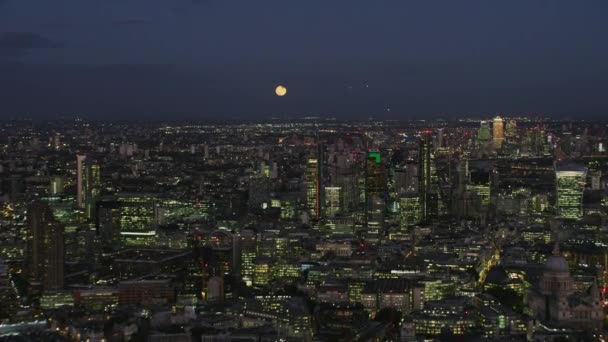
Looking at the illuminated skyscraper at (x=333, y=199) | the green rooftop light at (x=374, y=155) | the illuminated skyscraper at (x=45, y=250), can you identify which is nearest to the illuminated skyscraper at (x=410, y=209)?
the illuminated skyscraper at (x=333, y=199)

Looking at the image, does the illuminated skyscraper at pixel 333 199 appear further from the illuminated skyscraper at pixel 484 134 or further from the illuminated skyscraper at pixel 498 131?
the illuminated skyscraper at pixel 498 131

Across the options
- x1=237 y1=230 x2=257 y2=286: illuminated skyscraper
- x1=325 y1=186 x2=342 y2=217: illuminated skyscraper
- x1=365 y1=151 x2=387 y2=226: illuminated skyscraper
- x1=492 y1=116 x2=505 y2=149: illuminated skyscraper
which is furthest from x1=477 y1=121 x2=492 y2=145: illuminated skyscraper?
x1=237 y1=230 x2=257 y2=286: illuminated skyscraper

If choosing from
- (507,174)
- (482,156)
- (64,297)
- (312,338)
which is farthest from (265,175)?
(312,338)

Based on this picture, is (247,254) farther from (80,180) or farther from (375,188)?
(375,188)

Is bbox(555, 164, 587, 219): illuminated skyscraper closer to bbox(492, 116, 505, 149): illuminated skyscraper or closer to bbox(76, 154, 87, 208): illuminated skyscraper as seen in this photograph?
bbox(76, 154, 87, 208): illuminated skyscraper

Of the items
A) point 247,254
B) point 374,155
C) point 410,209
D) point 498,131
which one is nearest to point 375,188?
point 374,155
